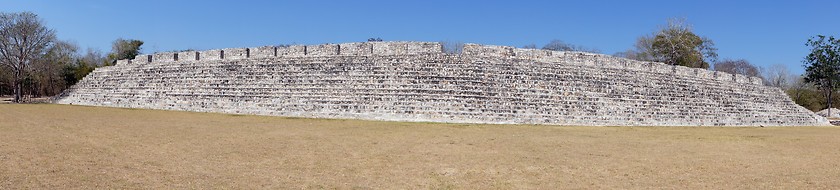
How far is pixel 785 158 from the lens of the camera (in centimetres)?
730

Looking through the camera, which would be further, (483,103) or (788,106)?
(788,106)

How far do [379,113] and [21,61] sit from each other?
67.9 feet

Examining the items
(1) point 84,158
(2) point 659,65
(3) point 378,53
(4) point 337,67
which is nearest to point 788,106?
(2) point 659,65

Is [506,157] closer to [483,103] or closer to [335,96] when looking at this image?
[483,103]

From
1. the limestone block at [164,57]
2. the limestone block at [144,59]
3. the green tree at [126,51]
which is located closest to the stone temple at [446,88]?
the limestone block at [164,57]

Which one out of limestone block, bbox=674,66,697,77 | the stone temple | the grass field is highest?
limestone block, bbox=674,66,697,77

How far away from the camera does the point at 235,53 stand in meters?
19.7

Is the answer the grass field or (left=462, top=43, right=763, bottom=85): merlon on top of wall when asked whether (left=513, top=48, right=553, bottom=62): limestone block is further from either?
the grass field

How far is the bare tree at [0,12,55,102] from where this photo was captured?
22766 mm

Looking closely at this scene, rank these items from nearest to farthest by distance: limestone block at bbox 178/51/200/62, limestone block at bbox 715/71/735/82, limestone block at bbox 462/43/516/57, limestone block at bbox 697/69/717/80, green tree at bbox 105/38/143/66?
limestone block at bbox 462/43/516/57 → limestone block at bbox 697/69/717/80 → limestone block at bbox 715/71/735/82 → limestone block at bbox 178/51/200/62 → green tree at bbox 105/38/143/66

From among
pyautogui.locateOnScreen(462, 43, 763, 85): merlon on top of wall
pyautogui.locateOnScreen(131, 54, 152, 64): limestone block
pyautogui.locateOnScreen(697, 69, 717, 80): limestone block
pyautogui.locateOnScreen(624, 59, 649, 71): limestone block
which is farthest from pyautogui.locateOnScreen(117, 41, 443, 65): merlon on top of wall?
pyautogui.locateOnScreen(697, 69, 717, 80): limestone block

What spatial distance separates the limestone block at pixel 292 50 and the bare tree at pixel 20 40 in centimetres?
1436

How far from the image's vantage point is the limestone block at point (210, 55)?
20.2 metres

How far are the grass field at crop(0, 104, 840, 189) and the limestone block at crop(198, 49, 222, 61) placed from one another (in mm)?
10680
